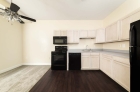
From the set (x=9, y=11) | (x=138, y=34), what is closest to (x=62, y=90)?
(x=138, y=34)

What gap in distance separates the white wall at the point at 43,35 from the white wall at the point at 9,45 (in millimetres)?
340

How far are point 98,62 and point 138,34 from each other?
254 centimetres

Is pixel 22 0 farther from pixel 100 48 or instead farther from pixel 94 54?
pixel 100 48

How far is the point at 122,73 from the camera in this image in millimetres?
2076

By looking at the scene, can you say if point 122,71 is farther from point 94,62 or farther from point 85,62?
point 85,62

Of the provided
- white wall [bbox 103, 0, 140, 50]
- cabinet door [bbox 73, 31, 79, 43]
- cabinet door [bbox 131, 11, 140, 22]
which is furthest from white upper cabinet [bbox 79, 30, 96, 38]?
cabinet door [bbox 131, 11, 140, 22]

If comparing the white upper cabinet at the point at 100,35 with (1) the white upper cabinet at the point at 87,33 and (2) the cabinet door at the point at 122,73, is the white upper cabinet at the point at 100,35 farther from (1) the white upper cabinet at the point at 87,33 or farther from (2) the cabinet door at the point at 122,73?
(2) the cabinet door at the point at 122,73

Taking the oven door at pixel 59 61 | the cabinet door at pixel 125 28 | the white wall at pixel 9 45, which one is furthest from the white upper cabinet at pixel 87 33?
the white wall at pixel 9 45

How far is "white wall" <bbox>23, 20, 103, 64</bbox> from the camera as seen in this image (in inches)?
176

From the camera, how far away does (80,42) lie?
4.42 metres

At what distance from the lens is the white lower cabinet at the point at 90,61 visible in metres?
3.65

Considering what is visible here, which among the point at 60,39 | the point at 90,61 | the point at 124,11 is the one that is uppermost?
the point at 124,11

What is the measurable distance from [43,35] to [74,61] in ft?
7.99

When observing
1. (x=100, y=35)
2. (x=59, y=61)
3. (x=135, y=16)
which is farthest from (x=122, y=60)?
(x=59, y=61)
